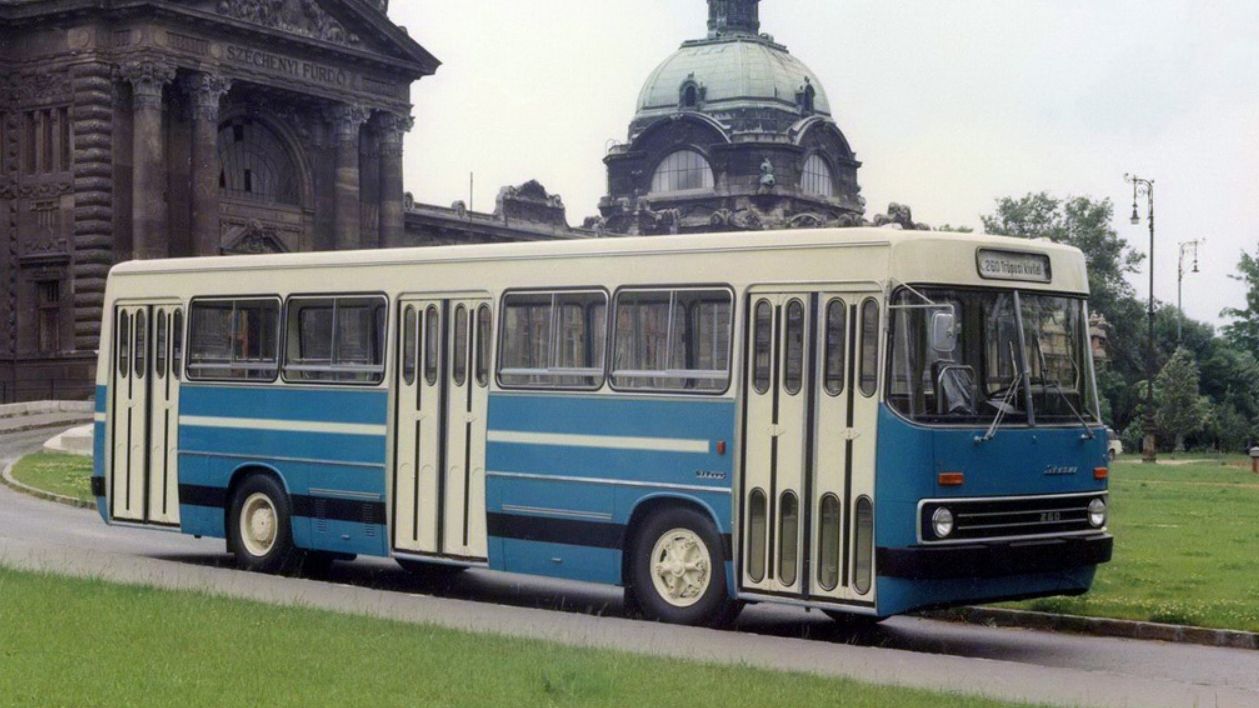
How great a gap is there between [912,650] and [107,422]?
1037 cm

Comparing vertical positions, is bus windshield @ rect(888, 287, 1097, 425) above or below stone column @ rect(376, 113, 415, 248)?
below

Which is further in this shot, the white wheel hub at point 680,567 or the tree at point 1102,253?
the tree at point 1102,253

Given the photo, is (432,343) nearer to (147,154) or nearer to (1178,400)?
(147,154)

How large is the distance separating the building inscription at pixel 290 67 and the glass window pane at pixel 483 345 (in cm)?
4490

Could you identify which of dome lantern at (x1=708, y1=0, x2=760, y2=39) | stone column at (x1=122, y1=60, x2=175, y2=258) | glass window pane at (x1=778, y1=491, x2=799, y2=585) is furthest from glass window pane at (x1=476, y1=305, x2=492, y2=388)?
dome lantern at (x1=708, y1=0, x2=760, y2=39)

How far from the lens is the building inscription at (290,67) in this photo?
202 feet

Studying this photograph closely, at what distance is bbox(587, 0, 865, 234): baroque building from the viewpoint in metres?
116

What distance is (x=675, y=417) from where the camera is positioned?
16625mm

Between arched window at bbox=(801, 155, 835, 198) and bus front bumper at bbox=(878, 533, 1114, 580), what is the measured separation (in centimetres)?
10415

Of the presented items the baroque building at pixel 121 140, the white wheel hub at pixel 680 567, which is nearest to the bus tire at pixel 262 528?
the white wheel hub at pixel 680 567

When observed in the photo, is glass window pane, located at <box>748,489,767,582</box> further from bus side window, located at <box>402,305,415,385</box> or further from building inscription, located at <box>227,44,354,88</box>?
building inscription, located at <box>227,44,354,88</box>

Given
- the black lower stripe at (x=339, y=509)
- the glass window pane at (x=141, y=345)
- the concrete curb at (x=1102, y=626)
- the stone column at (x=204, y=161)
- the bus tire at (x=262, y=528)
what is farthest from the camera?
the stone column at (x=204, y=161)

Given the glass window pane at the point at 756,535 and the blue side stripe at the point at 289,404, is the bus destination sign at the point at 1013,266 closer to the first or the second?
the glass window pane at the point at 756,535

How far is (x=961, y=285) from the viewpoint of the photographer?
1551cm
